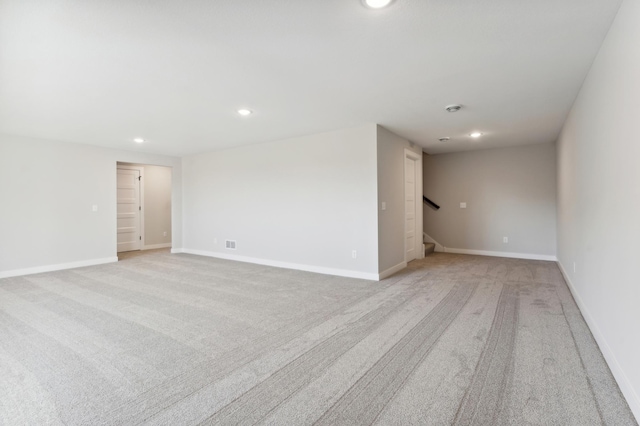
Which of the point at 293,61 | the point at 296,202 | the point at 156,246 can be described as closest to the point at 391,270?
the point at 296,202

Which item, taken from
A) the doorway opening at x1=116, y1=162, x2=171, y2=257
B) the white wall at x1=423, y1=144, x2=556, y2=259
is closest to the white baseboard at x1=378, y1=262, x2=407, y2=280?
the white wall at x1=423, y1=144, x2=556, y2=259

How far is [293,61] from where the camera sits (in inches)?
102

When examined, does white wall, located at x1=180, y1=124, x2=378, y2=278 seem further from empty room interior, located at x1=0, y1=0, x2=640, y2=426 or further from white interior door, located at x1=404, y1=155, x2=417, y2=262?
white interior door, located at x1=404, y1=155, x2=417, y2=262

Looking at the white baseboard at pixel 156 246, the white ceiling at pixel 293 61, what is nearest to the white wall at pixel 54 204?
the white ceiling at pixel 293 61

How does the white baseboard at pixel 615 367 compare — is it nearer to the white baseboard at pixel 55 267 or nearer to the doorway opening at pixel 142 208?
the white baseboard at pixel 55 267

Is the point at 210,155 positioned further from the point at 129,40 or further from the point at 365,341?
the point at 365,341

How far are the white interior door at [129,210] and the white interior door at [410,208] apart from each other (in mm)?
6774

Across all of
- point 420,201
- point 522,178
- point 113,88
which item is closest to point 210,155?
point 113,88

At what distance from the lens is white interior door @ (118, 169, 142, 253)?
7.72 m

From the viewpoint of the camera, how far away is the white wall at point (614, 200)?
5.59ft

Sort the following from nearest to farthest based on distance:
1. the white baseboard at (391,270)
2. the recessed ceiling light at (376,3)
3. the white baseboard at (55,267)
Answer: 1. the recessed ceiling light at (376,3)
2. the white baseboard at (391,270)
3. the white baseboard at (55,267)

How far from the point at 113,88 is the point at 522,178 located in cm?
719

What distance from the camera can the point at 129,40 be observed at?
2.24 meters

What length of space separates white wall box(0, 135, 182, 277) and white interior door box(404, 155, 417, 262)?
5842 mm
